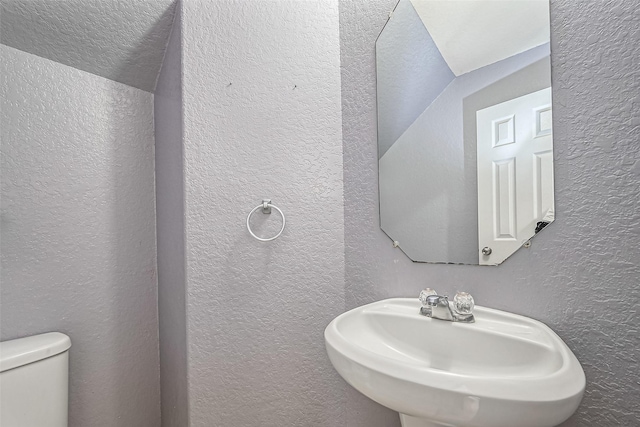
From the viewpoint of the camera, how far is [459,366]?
86cm

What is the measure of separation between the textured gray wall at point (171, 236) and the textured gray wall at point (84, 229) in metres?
0.07

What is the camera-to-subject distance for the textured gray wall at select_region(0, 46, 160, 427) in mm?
1046

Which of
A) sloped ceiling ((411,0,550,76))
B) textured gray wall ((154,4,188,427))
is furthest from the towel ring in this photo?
sloped ceiling ((411,0,550,76))

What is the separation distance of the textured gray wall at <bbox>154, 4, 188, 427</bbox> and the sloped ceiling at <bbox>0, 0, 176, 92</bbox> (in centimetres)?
7

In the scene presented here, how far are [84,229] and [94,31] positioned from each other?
0.70 metres

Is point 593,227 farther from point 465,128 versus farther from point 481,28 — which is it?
point 481,28

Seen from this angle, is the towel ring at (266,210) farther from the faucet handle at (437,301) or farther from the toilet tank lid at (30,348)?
the toilet tank lid at (30,348)

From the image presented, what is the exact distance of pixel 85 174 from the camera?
1.17 metres

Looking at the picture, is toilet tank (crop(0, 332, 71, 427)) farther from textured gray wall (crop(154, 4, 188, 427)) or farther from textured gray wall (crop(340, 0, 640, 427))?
textured gray wall (crop(340, 0, 640, 427))

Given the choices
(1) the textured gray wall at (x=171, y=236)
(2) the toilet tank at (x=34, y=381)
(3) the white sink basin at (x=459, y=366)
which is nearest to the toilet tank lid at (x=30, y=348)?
(2) the toilet tank at (x=34, y=381)

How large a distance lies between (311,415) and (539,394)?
2.99 ft

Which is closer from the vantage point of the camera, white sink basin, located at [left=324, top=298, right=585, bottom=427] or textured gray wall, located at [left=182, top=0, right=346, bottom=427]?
white sink basin, located at [left=324, top=298, right=585, bottom=427]

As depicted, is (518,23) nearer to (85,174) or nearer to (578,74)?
(578,74)

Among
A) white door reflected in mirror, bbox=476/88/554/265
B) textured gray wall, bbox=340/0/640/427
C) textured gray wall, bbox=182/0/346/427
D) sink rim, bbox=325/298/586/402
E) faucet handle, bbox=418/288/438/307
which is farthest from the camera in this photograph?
textured gray wall, bbox=182/0/346/427
